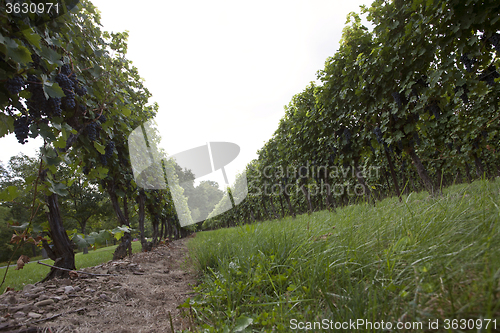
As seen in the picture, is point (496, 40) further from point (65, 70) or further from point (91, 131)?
point (91, 131)

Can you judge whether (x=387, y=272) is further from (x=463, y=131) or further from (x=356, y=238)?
(x=463, y=131)

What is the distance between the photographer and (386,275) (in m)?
Result: 1.25

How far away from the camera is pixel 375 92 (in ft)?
15.5

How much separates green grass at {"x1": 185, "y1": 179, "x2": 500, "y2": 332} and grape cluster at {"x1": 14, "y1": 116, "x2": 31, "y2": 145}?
211 cm

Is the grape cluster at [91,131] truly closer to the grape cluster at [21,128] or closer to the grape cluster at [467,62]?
the grape cluster at [21,128]

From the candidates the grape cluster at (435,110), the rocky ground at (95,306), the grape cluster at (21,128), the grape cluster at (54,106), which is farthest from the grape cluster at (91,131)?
the grape cluster at (435,110)

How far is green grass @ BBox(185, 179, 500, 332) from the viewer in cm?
88

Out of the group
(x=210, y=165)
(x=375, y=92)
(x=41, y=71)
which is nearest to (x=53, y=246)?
(x=41, y=71)

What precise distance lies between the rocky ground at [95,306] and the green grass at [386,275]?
0.41m

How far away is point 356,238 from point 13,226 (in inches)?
117

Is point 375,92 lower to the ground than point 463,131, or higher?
higher

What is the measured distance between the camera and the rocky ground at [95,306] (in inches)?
61.3

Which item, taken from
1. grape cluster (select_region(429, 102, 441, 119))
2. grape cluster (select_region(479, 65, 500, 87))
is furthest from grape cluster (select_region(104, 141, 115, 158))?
grape cluster (select_region(479, 65, 500, 87))

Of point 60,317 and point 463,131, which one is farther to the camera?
point 463,131
